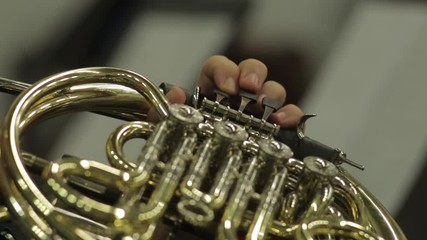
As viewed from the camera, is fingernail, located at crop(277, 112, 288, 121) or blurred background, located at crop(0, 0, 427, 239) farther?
blurred background, located at crop(0, 0, 427, 239)

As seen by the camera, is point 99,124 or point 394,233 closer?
point 394,233

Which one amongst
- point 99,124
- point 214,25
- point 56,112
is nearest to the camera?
point 56,112

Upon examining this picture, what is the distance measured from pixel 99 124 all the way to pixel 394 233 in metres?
0.69

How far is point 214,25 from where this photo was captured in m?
1.26

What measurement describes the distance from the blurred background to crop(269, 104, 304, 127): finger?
43 centimetres

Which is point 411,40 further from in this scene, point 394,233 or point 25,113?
point 25,113

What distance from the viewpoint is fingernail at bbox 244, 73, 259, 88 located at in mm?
708

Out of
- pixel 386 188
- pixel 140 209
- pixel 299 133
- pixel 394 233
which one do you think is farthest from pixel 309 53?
pixel 140 209

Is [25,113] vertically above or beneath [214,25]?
beneath

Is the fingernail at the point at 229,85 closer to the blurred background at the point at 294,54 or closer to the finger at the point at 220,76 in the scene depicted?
the finger at the point at 220,76

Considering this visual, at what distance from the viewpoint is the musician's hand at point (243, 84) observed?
703mm

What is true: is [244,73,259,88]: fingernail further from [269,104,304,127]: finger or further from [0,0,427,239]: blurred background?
[0,0,427,239]: blurred background

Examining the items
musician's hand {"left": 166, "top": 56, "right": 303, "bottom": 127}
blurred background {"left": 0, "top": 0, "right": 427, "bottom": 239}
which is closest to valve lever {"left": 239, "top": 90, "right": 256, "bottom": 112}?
musician's hand {"left": 166, "top": 56, "right": 303, "bottom": 127}

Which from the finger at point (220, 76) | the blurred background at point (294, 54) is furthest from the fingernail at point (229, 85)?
the blurred background at point (294, 54)
